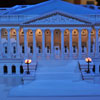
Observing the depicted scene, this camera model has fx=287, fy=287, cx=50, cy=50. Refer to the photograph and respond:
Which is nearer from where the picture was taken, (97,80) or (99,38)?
(97,80)

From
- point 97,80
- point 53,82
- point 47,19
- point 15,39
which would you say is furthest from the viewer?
point 15,39

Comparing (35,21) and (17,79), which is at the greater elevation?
(35,21)

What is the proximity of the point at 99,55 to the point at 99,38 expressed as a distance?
10.2 ft

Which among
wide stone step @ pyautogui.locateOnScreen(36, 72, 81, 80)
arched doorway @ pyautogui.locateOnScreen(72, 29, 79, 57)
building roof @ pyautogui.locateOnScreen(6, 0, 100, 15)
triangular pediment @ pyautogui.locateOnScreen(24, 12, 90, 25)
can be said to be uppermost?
building roof @ pyautogui.locateOnScreen(6, 0, 100, 15)

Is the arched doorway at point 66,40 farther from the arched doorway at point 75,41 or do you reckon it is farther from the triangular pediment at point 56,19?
the triangular pediment at point 56,19

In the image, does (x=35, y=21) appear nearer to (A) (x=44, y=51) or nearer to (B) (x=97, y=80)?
(A) (x=44, y=51)

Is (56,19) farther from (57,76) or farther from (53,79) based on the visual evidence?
(53,79)

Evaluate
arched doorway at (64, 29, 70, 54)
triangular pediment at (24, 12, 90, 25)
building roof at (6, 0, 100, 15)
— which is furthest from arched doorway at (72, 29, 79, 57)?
triangular pediment at (24, 12, 90, 25)

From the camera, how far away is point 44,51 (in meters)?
44.9

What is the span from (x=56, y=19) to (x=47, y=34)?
4.76m

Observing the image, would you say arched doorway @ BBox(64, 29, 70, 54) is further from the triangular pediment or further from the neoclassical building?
the triangular pediment

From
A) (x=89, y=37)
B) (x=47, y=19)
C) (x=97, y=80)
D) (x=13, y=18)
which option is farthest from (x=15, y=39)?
(x=97, y=80)

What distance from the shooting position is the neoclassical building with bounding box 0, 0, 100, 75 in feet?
143

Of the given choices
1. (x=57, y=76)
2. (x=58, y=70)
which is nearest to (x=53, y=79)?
(x=57, y=76)
